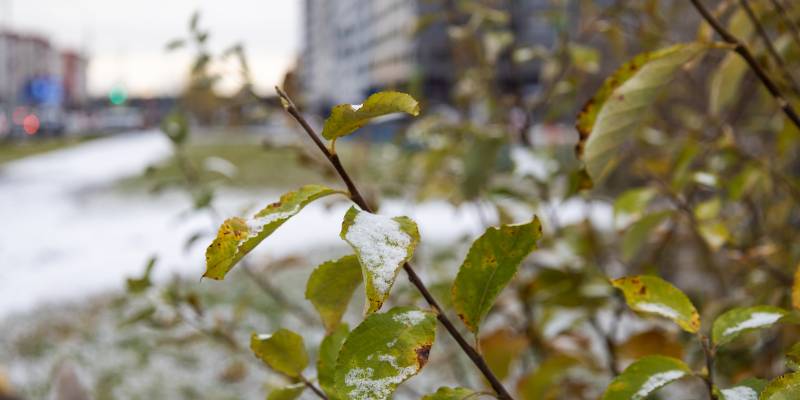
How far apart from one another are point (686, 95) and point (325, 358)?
268 centimetres

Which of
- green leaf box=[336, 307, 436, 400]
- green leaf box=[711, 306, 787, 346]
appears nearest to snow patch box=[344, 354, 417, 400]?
green leaf box=[336, 307, 436, 400]

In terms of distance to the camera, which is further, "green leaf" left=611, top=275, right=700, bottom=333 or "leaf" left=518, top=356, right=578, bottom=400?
"leaf" left=518, top=356, right=578, bottom=400

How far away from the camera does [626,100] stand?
1.89 ft

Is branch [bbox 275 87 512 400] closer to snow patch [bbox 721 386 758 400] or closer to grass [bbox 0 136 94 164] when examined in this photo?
snow patch [bbox 721 386 758 400]

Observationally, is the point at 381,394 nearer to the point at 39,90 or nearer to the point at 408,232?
the point at 408,232

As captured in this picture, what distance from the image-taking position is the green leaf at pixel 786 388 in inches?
14.5

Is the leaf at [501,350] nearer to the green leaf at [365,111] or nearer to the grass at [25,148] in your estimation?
the green leaf at [365,111]

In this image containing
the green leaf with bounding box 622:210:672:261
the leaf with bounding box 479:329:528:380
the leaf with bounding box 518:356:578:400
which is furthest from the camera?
the leaf with bounding box 479:329:528:380

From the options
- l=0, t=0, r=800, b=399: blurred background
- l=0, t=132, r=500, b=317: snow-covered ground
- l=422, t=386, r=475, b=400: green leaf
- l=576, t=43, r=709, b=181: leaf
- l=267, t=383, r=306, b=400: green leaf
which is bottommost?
l=0, t=132, r=500, b=317: snow-covered ground

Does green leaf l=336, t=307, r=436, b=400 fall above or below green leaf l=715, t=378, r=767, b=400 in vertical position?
above

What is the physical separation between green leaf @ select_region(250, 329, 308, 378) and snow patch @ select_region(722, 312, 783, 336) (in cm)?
27

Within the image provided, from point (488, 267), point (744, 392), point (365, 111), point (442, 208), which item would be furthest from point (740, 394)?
point (442, 208)

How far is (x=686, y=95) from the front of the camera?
289cm

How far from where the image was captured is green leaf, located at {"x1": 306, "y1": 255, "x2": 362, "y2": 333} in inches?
17.6
